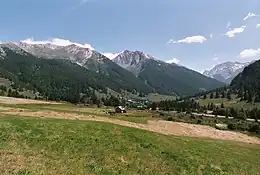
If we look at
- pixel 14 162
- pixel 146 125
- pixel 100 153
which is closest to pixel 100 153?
pixel 100 153

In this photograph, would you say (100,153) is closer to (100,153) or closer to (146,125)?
(100,153)

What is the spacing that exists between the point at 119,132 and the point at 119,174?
1181 cm

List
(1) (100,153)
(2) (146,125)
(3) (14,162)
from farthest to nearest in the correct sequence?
(2) (146,125) → (1) (100,153) → (3) (14,162)

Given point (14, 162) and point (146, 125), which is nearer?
point (14, 162)

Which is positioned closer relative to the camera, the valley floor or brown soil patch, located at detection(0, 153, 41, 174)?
brown soil patch, located at detection(0, 153, 41, 174)

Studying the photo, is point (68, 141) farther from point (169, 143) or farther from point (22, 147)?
point (169, 143)

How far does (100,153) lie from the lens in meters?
34.2

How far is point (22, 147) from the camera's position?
3250 centimetres

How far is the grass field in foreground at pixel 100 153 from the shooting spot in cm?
2972

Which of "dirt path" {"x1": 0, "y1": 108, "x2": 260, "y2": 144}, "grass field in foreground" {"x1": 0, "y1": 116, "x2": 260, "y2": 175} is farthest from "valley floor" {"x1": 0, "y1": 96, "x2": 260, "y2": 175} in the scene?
"dirt path" {"x1": 0, "y1": 108, "x2": 260, "y2": 144}

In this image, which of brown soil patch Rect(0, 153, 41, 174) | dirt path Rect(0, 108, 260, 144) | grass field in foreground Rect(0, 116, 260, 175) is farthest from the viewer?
dirt path Rect(0, 108, 260, 144)

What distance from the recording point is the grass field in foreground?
29719 millimetres

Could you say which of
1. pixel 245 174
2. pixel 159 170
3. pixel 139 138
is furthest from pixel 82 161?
pixel 245 174

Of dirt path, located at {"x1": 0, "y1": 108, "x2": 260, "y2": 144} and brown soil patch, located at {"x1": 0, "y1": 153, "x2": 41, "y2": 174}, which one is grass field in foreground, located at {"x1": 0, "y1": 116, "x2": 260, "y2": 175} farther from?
dirt path, located at {"x1": 0, "y1": 108, "x2": 260, "y2": 144}
